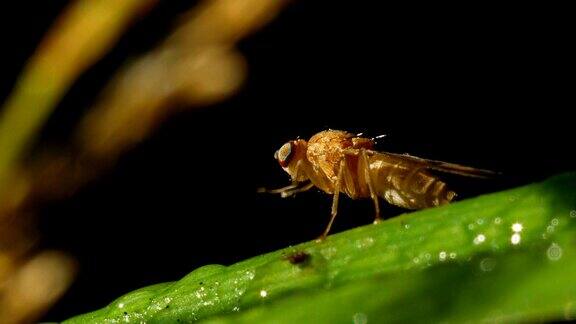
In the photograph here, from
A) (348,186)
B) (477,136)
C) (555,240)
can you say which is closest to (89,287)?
(348,186)

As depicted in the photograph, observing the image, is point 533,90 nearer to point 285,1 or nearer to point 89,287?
point 285,1

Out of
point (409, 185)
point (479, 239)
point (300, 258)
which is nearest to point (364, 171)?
point (409, 185)

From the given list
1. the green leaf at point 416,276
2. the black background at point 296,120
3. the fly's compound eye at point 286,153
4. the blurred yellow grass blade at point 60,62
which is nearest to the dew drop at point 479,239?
the green leaf at point 416,276

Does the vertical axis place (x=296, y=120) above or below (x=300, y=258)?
below

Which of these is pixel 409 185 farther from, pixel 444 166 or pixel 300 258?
pixel 300 258

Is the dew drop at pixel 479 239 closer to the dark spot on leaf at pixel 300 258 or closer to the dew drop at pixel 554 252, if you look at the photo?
the dew drop at pixel 554 252
